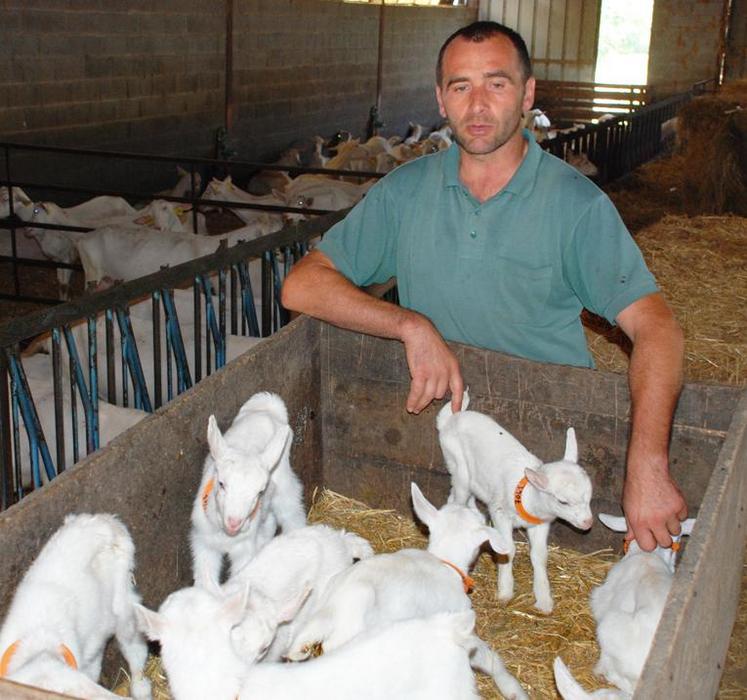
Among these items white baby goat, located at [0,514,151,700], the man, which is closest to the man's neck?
the man

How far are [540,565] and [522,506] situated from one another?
0.22m

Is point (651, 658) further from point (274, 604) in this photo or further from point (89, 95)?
point (89, 95)

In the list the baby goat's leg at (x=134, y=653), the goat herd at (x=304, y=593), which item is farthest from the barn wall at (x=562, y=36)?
the baby goat's leg at (x=134, y=653)

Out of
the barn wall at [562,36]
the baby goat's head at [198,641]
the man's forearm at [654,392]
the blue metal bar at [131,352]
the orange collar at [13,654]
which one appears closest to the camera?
the baby goat's head at [198,641]

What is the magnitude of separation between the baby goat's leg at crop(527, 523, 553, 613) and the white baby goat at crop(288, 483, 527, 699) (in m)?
0.48

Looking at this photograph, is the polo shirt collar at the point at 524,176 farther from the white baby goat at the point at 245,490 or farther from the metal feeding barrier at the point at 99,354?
the metal feeding barrier at the point at 99,354

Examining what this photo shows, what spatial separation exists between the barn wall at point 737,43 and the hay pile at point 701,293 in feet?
44.3

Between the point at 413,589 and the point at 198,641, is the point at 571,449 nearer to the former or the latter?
the point at 413,589

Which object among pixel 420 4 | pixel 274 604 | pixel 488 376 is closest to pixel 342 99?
pixel 420 4

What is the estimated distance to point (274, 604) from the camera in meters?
2.55

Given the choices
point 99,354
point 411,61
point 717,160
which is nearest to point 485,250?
point 99,354

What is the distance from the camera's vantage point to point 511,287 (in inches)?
143

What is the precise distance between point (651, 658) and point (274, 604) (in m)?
0.95

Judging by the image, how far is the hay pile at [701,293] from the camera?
6.69 metres
